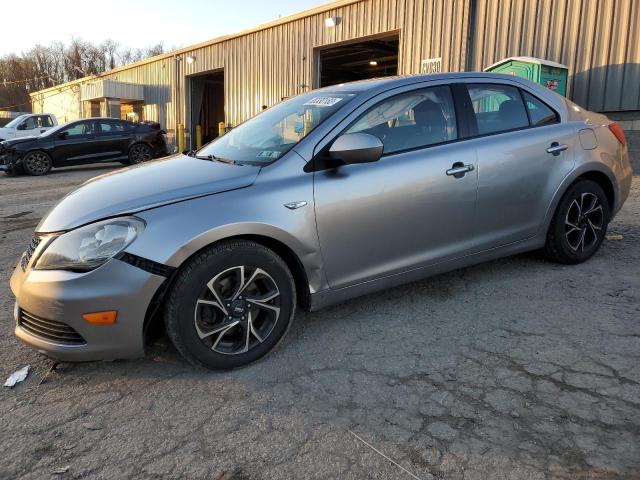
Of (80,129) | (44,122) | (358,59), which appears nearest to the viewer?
(80,129)

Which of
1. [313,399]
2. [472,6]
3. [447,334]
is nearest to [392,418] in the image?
[313,399]

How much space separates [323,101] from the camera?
353 centimetres

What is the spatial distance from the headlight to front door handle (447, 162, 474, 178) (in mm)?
1980

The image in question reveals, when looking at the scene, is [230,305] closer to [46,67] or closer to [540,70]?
[540,70]

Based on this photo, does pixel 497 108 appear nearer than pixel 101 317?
No

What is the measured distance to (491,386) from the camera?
8.51ft

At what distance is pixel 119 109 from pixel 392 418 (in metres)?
29.3

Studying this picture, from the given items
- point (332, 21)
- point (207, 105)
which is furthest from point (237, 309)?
point (207, 105)

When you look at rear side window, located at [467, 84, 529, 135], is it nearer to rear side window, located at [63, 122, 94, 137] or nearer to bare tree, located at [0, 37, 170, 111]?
rear side window, located at [63, 122, 94, 137]

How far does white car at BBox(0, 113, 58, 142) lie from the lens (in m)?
18.4

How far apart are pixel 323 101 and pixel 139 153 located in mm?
13285

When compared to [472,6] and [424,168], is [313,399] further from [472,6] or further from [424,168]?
[472,6]

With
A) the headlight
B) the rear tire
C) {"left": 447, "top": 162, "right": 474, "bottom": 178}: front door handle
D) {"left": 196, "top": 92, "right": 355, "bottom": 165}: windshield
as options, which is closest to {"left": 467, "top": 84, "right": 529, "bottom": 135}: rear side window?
{"left": 447, "top": 162, "right": 474, "bottom": 178}: front door handle

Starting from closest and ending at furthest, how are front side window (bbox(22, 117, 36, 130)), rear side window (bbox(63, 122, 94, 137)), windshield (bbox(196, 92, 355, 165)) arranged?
windshield (bbox(196, 92, 355, 165)) → rear side window (bbox(63, 122, 94, 137)) → front side window (bbox(22, 117, 36, 130))
